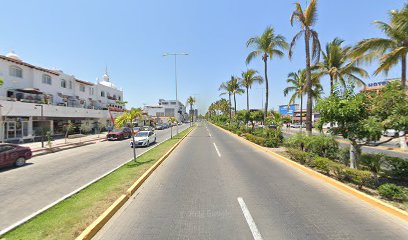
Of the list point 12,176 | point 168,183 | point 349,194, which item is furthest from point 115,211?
point 12,176

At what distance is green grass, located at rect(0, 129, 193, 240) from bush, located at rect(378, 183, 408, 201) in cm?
818

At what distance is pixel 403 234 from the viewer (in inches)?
192

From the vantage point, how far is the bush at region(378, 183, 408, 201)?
6.46m

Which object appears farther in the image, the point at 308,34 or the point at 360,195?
the point at 308,34

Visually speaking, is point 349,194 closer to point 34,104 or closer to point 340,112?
point 340,112

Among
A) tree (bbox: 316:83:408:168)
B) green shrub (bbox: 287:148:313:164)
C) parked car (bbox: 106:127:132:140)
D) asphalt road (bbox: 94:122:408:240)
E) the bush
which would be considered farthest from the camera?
parked car (bbox: 106:127:132:140)

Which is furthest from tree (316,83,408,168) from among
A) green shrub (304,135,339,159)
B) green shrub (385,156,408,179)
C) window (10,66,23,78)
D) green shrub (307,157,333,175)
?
window (10,66,23,78)

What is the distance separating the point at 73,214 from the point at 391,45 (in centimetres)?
2071

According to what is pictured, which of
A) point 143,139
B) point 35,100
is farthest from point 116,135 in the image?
point 35,100

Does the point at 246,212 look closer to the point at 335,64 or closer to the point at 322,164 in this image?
the point at 322,164

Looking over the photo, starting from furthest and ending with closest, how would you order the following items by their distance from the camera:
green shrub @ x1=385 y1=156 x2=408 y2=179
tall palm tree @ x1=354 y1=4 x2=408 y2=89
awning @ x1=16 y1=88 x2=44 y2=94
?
1. awning @ x1=16 y1=88 x2=44 y2=94
2. tall palm tree @ x1=354 y1=4 x2=408 y2=89
3. green shrub @ x1=385 y1=156 x2=408 y2=179

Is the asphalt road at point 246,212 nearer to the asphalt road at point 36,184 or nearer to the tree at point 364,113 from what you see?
the tree at point 364,113

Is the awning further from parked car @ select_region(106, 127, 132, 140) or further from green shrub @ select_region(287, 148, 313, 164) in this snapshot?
green shrub @ select_region(287, 148, 313, 164)

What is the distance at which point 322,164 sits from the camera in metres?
9.76
